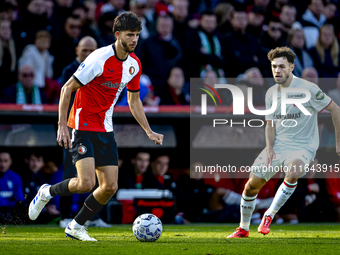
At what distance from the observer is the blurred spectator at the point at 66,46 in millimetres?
9711

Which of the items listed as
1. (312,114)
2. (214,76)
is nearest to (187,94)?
(214,76)

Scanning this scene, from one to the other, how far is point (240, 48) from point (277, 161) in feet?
15.5

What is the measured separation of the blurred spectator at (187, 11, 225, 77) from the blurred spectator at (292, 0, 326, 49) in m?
2.42

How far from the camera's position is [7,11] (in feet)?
32.0

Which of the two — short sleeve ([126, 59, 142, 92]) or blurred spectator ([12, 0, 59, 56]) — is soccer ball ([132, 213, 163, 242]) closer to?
short sleeve ([126, 59, 142, 92])

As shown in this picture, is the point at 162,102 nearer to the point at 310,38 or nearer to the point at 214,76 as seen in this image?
the point at 214,76

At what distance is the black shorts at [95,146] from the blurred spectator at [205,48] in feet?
15.9

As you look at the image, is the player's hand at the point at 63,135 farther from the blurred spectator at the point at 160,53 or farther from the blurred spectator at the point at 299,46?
the blurred spectator at the point at 299,46

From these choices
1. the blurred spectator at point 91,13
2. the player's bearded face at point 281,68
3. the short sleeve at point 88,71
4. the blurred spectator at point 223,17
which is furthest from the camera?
the blurred spectator at point 223,17

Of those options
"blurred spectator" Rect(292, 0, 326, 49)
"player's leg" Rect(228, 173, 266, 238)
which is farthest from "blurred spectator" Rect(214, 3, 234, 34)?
"player's leg" Rect(228, 173, 266, 238)

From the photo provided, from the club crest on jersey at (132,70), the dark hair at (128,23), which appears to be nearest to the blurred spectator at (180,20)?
the club crest on jersey at (132,70)

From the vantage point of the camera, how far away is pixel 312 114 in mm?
6719

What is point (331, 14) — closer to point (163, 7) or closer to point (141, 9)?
point (163, 7)

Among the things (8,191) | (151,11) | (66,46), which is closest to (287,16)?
(151,11)
